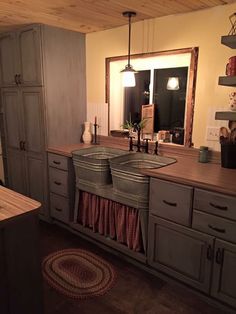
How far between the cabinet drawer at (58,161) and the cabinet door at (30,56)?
2.64 ft

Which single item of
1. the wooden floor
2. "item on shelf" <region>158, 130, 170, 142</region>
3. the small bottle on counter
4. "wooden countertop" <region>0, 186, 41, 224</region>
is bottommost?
the wooden floor

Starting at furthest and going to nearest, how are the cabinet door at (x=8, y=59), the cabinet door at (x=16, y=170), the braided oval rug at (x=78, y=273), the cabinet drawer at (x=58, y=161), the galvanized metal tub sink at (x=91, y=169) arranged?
the cabinet door at (x=16, y=170) < the cabinet door at (x=8, y=59) < the cabinet drawer at (x=58, y=161) < the galvanized metal tub sink at (x=91, y=169) < the braided oval rug at (x=78, y=273)

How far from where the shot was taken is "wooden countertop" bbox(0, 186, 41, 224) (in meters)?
1.35

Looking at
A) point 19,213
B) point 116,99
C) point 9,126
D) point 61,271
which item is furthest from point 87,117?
point 19,213

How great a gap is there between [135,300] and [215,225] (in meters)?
0.83

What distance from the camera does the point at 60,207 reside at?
2979 millimetres

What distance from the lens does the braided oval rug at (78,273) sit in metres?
2.08

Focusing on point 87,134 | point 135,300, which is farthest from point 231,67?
point 135,300

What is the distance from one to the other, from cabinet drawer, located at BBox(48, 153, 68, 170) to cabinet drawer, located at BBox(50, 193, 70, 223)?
352 millimetres

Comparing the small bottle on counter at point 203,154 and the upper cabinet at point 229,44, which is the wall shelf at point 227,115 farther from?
the small bottle on counter at point 203,154

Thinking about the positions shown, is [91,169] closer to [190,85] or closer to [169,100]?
[169,100]

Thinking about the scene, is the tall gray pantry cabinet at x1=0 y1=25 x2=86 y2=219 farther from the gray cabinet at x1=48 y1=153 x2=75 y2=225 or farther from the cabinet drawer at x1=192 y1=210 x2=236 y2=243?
the cabinet drawer at x1=192 y1=210 x2=236 y2=243

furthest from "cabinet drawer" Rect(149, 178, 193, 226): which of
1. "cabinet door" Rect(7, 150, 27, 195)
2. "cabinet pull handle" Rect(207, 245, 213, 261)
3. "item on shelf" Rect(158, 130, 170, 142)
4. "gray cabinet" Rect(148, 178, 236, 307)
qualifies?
"cabinet door" Rect(7, 150, 27, 195)

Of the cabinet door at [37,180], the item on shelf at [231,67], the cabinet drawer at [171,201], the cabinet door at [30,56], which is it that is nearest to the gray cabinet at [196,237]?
the cabinet drawer at [171,201]
